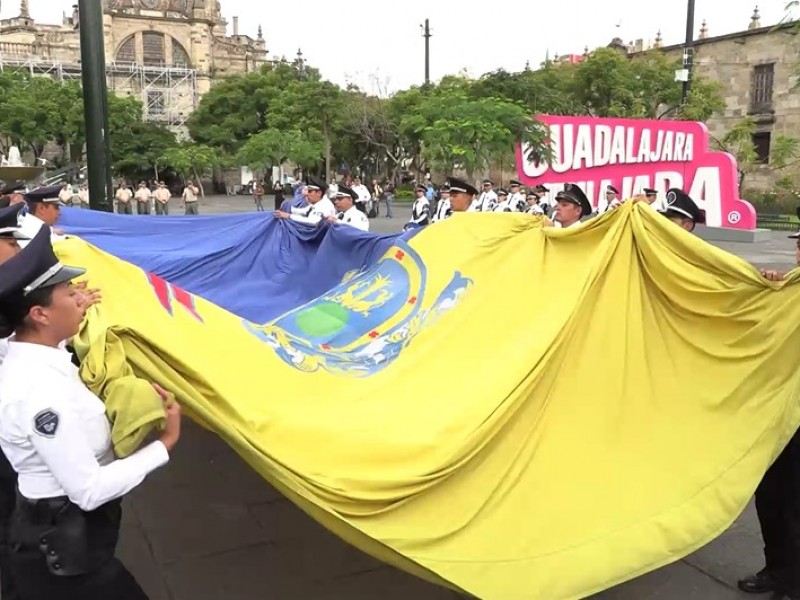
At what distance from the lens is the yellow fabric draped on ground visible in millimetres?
2615

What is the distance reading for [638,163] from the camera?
16.0m

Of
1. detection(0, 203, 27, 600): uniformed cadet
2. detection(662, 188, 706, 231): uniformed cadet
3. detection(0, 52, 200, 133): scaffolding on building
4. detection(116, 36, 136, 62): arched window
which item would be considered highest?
detection(116, 36, 136, 62): arched window

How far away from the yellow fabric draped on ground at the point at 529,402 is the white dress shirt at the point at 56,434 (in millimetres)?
275

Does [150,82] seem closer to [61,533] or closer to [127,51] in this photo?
[127,51]

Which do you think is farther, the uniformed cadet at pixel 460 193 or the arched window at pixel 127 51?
the arched window at pixel 127 51

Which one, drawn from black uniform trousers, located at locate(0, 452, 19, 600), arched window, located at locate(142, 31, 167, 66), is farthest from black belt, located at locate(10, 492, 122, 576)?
arched window, located at locate(142, 31, 167, 66)

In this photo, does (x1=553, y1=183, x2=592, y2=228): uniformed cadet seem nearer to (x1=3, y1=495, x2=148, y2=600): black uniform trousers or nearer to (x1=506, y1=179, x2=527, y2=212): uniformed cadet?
(x1=3, y1=495, x2=148, y2=600): black uniform trousers

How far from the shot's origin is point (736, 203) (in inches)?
663

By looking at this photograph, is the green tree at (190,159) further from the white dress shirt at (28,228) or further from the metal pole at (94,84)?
the white dress shirt at (28,228)

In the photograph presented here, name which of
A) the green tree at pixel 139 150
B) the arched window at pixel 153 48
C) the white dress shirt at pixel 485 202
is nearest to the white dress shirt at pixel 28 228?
the white dress shirt at pixel 485 202

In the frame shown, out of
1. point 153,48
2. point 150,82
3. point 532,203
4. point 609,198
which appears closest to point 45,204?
point 609,198

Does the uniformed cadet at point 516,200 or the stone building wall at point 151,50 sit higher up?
the stone building wall at point 151,50

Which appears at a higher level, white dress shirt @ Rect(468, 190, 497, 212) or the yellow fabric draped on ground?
white dress shirt @ Rect(468, 190, 497, 212)

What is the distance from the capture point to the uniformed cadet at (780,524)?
129 inches
